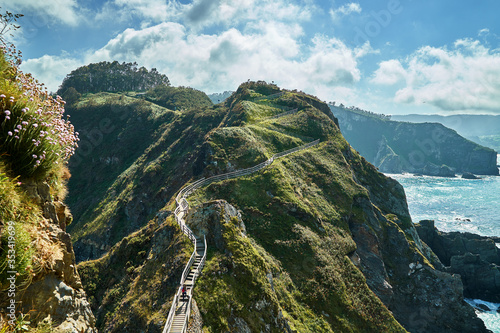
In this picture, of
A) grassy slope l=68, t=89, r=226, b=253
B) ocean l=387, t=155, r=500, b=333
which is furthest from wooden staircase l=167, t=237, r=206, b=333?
ocean l=387, t=155, r=500, b=333

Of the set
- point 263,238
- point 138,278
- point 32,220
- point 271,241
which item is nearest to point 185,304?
point 138,278

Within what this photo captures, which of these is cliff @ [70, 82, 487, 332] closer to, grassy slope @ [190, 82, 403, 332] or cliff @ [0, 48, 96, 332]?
grassy slope @ [190, 82, 403, 332]

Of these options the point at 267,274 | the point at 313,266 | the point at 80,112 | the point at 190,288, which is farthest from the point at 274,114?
the point at 80,112

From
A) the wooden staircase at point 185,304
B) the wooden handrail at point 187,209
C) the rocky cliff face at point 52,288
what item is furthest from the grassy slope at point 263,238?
the rocky cliff face at point 52,288

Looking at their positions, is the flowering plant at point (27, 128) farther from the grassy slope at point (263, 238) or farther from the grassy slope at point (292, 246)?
the grassy slope at point (292, 246)

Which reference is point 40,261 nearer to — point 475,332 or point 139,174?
point 475,332

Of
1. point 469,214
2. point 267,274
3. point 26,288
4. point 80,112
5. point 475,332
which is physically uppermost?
point 80,112
